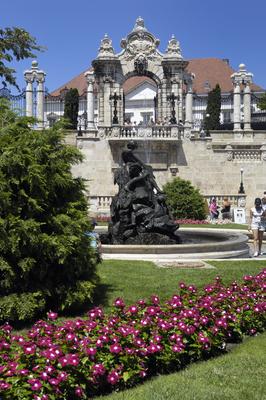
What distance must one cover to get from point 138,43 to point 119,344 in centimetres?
3491

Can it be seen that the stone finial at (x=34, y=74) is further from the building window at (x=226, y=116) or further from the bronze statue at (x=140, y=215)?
the bronze statue at (x=140, y=215)

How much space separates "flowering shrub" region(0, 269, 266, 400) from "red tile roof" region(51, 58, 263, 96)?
2344 inches

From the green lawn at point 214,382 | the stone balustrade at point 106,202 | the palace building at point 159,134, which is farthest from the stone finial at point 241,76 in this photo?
the green lawn at point 214,382

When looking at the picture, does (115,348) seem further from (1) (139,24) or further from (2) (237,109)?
(2) (237,109)

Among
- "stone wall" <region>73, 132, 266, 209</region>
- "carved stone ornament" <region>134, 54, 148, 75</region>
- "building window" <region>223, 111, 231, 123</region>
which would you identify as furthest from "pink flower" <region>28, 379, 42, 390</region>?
"building window" <region>223, 111, 231, 123</region>

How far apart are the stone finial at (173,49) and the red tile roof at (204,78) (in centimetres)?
2634

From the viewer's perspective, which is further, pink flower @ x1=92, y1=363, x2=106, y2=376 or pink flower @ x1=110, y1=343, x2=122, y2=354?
pink flower @ x1=110, y1=343, x2=122, y2=354

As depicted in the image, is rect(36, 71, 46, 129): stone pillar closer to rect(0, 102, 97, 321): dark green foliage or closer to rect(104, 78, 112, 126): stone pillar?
rect(104, 78, 112, 126): stone pillar

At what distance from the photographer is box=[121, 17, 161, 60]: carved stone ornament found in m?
37.6

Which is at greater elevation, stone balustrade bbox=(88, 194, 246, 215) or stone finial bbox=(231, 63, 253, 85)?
stone finial bbox=(231, 63, 253, 85)

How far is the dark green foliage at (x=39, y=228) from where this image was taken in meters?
6.38

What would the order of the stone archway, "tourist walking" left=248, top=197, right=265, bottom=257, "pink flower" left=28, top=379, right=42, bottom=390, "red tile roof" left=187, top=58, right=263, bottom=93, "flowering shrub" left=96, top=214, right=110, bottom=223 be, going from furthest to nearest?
"red tile roof" left=187, top=58, right=263, bottom=93 < the stone archway < "flowering shrub" left=96, top=214, right=110, bottom=223 < "tourist walking" left=248, top=197, right=265, bottom=257 < "pink flower" left=28, top=379, right=42, bottom=390

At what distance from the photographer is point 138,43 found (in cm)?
3759

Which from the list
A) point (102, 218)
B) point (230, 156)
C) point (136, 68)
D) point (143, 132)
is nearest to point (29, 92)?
point (136, 68)
